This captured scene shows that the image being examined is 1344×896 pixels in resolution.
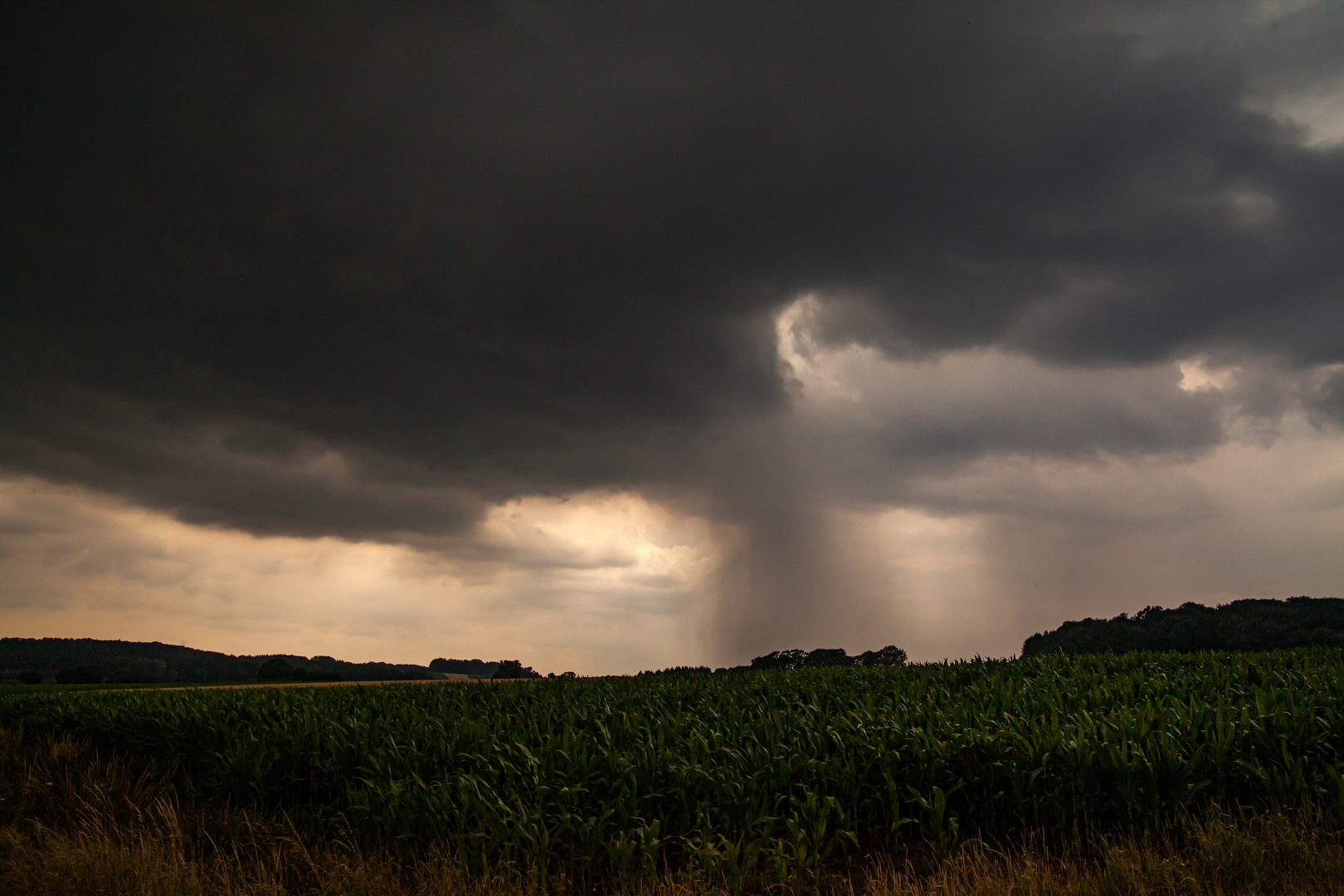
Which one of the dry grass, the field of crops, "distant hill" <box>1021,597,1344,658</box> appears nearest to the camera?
the dry grass

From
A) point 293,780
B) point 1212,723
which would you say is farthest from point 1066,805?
point 293,780

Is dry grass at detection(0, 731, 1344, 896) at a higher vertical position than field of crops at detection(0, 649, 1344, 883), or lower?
lower

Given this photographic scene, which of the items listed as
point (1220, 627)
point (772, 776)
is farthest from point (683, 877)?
point (1220, 627)

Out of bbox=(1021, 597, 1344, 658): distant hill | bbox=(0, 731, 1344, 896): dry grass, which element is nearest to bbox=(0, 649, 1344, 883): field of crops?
bbox=(0, 731, 1344, 896): dry grass

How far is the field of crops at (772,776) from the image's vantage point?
7.69 m

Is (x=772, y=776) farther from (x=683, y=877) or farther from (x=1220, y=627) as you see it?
(x=1220, y=627)

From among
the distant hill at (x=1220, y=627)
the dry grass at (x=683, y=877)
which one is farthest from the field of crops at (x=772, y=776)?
the distant hill at (x=1220, y=627)

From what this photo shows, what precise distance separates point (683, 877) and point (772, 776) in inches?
65.6

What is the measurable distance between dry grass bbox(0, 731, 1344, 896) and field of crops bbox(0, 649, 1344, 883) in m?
0.29

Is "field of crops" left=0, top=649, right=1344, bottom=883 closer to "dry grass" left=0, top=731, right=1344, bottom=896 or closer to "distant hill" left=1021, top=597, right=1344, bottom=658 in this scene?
"dry grass" left=0, top=731, right=1344, bottom=896

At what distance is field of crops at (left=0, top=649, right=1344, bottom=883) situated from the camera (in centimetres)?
769

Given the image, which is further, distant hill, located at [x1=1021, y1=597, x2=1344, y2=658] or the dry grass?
distant hill, located at [x1=1021, y1=597, x2=1344, y2=658]

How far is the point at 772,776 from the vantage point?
326 inches

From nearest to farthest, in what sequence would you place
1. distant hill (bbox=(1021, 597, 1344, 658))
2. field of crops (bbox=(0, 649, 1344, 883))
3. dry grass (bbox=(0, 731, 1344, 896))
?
dry grass (bbox=(0, 731, 1344, 896))
field of crops (bbox=(0, 649, 1344, 883))
distant hill (bbox=(1021, 597, 1344, 658))
